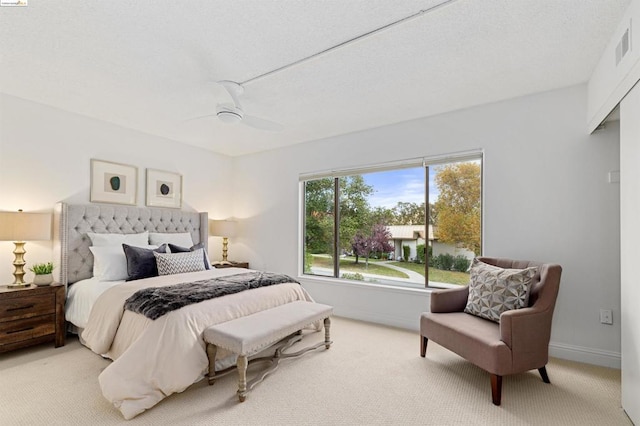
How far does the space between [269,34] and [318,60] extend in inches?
19.2

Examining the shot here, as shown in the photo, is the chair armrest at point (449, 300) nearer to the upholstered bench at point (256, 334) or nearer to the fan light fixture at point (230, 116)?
the upholstered bench at point (256, 334)

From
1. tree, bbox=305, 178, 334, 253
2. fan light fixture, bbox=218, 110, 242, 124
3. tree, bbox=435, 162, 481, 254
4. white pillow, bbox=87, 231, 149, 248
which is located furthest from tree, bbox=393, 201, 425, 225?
white pillow, bbox=87, 231, 149, 248

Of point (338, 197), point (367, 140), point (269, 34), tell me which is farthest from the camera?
point (338, 197)

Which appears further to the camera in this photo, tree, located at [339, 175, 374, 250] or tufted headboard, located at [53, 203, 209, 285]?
tree, located at [339, 175, 374, 250]

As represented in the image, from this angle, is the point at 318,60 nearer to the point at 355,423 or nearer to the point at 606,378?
the point at 355,423

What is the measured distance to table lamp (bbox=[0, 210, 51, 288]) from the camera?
2918mm

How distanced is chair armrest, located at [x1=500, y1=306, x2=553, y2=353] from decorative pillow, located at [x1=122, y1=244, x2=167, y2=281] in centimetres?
333

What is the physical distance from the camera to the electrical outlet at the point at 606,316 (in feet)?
8.94

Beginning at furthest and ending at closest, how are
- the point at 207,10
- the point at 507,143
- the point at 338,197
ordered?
the point at 338,197 < the point at 507,143 < the point at 207,10

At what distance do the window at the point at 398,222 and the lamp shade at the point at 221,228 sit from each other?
4.16 ft

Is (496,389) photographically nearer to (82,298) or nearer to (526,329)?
(526,329)

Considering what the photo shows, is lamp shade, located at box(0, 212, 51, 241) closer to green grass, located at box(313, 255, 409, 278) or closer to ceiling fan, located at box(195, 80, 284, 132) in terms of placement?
ceiling fan, located at box(195, 80, 284, 132)

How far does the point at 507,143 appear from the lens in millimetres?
3264

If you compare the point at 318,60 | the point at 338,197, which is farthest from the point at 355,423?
the point at 338,197
